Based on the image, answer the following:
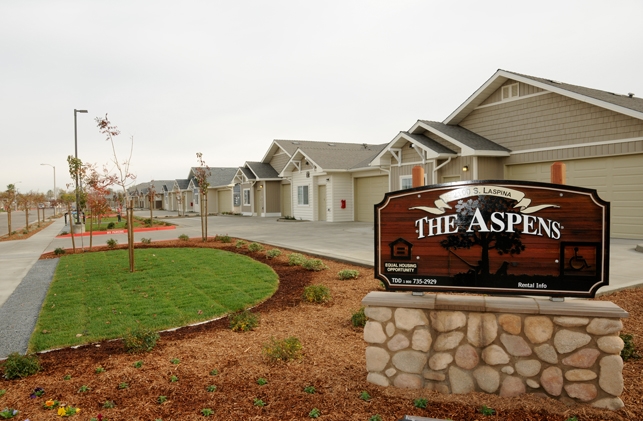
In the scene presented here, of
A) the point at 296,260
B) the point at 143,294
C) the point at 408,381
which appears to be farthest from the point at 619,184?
the point at 143,294

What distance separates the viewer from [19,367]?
4477mm

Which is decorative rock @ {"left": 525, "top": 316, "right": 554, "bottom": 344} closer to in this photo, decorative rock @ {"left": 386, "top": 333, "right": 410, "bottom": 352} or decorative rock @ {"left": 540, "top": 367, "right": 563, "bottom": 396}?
decorative rock @ {"left": 540, "top": 367, "right": 563, "bottom": 396}

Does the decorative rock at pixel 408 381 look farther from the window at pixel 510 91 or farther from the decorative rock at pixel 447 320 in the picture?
the window at pixel 510 91

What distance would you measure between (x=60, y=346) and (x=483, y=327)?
4851 mm

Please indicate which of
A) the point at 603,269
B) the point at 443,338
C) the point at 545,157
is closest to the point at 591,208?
the point at 603,269

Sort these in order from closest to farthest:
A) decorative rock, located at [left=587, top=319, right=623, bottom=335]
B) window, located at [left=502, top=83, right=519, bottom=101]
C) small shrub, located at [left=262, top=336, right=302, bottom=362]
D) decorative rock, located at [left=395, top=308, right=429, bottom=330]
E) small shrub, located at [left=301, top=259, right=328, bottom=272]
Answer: decorative rock, located at [left=587, top=319, right=623, bottom=335] < decorative rock, located at [left=395, top=308, right=429, bottom=330] < small shrub, located at [left=262, top=336, right=302, bottom=362] < small shrub, located at [left=301, top=259, right=328, bottom=272] < window, located at [left=502, top=83, right=519, bottom=101]

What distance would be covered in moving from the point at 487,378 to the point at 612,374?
2.99 feet

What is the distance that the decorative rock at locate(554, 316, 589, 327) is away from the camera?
3.52 metres

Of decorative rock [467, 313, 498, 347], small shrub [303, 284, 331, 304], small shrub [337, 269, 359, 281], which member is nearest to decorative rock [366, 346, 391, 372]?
decorative rock [467, 313, 498, 347]

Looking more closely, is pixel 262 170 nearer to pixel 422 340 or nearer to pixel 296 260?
pixel 296 260

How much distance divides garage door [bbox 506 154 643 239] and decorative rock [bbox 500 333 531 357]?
1142cm

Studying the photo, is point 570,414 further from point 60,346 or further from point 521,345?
point 60,346

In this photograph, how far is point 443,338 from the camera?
3.86 meters

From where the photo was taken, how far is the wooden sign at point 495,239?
3.70m
